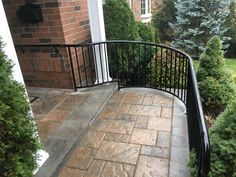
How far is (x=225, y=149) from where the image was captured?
1.48 metres

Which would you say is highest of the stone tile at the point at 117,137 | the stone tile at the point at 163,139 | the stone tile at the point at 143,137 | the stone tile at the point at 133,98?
the stone tile at the point at 117,137

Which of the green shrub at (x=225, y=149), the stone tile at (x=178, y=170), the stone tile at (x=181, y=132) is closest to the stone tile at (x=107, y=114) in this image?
the stone tile at (x=181, y=132)

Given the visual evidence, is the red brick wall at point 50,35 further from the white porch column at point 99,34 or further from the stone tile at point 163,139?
the stone tile at point 163,139

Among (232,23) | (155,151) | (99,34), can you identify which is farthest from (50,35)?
(232,23)

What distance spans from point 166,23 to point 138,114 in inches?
342

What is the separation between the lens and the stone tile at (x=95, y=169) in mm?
2064

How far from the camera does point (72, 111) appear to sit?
10.2 feet

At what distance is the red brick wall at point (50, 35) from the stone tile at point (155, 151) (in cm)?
198

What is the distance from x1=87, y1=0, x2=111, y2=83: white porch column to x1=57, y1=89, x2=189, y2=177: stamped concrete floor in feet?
2.56

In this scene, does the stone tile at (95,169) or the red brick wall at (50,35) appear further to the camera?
the red brick wall at (50,35)

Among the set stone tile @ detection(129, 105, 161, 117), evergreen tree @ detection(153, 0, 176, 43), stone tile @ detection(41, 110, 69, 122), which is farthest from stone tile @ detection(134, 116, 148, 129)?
evergreen tree @ detection(153, 0, 176, 43)

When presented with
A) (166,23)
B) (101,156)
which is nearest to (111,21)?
(101,156)

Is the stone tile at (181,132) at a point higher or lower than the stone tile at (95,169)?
lower

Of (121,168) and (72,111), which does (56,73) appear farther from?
(121,168)
